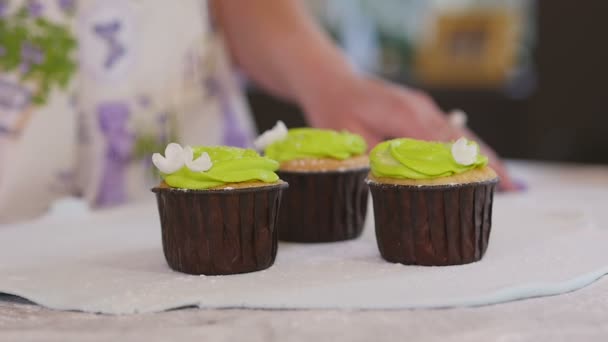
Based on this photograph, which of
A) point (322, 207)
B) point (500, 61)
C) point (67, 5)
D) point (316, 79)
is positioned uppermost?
point (67, 5)

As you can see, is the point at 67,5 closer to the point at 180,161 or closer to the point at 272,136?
the point at 272,136

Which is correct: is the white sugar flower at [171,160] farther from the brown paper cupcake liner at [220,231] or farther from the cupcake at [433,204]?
the cupcake at [433,204]

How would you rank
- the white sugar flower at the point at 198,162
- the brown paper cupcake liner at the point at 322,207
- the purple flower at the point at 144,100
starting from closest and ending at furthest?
the white sugar flower at the point at 198,162
the brown paper cupcake liner at the point at 322,207
the purple flower at the point at 144,100

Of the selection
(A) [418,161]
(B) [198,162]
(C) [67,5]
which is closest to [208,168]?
(B) [198,162]

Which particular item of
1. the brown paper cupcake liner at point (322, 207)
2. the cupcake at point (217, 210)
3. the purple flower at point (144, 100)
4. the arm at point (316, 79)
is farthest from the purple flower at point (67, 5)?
the cupcake at point (217, 210)

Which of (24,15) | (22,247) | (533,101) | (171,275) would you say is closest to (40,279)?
(171,275)

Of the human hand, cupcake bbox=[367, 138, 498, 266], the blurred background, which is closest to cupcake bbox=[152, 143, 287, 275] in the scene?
cupcake bbox=[367, 138, 498, 266]

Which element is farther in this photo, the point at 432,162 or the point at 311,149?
the point at 311,149
